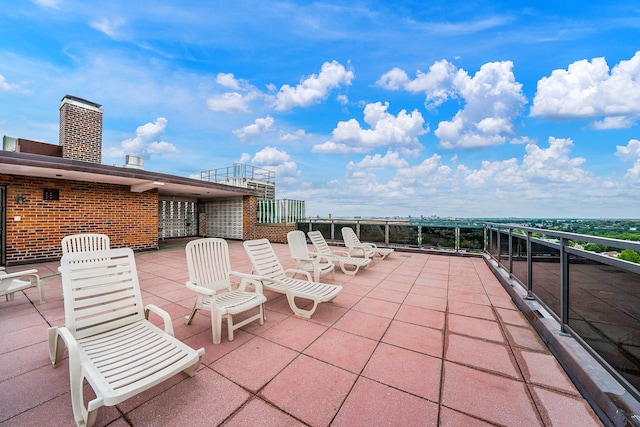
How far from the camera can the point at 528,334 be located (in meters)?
3.05

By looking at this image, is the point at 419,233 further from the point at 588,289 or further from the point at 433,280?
the point at 588,289

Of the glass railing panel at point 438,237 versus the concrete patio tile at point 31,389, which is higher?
the glass railing panel at point 438,237

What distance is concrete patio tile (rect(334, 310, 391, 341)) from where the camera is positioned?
118 inches

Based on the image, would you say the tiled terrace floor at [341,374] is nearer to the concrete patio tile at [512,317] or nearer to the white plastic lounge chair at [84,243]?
the concrete patio tile at [512,317]

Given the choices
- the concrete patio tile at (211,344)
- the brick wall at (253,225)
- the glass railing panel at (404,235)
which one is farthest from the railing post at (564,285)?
the brick wall at (253,225)

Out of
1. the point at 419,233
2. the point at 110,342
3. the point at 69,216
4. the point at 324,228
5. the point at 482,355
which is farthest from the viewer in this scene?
the point at 324,228

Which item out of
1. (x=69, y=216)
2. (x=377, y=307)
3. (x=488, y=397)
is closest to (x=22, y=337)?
(x=377, y=307)

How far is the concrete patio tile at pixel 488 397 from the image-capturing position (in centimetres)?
174

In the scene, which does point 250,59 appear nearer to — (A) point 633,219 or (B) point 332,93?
(B) point 332,93

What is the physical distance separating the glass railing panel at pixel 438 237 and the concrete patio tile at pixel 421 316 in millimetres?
5905

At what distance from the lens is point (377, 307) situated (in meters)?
3.87

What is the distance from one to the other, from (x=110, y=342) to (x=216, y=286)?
4.32 feet

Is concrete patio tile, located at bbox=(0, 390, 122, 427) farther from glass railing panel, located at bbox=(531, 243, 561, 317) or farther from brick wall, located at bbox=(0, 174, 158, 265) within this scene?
brick wall, located at bbox=(0, 174, 158, 265)

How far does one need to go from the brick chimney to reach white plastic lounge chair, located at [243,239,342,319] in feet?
38.2
